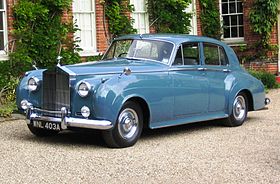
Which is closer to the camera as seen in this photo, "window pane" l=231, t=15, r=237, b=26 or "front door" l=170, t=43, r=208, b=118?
"front door" l=170, t=43, r=208, b=118

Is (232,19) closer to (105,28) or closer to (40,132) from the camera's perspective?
(105,28)

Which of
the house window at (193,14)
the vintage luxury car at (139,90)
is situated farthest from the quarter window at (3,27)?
the house window at (193,14)

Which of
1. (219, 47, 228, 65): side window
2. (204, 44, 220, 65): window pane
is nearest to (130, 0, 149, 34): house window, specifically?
(219, 47, 228, 65): side window

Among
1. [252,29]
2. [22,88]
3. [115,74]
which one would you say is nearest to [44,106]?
[22,88]

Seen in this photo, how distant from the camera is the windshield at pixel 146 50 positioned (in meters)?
9.25

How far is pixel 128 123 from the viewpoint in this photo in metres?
8.25

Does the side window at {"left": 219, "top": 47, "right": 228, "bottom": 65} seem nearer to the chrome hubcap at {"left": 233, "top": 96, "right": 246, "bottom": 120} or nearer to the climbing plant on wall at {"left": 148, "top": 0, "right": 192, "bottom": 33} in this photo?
the chrome hubcap at {"left": 233, "top": 96, "right": 246, "bottom": 120}

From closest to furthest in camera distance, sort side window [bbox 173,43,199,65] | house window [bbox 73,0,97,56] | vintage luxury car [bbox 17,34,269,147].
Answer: vintage luxury car [bbox 17,34,269,147] < side window [bbox 173,43,199,65] < house window [bbox 73,0,97,56]

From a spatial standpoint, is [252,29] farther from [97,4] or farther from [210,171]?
[210,171]

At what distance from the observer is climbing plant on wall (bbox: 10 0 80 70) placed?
1351cm

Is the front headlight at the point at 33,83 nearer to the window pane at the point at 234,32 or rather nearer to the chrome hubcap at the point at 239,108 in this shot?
the chrome hubcap at the point at 239,108

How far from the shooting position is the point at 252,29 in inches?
773

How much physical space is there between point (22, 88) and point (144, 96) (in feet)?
6.42

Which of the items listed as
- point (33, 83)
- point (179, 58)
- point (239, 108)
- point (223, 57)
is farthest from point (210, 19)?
point (33, 83)
